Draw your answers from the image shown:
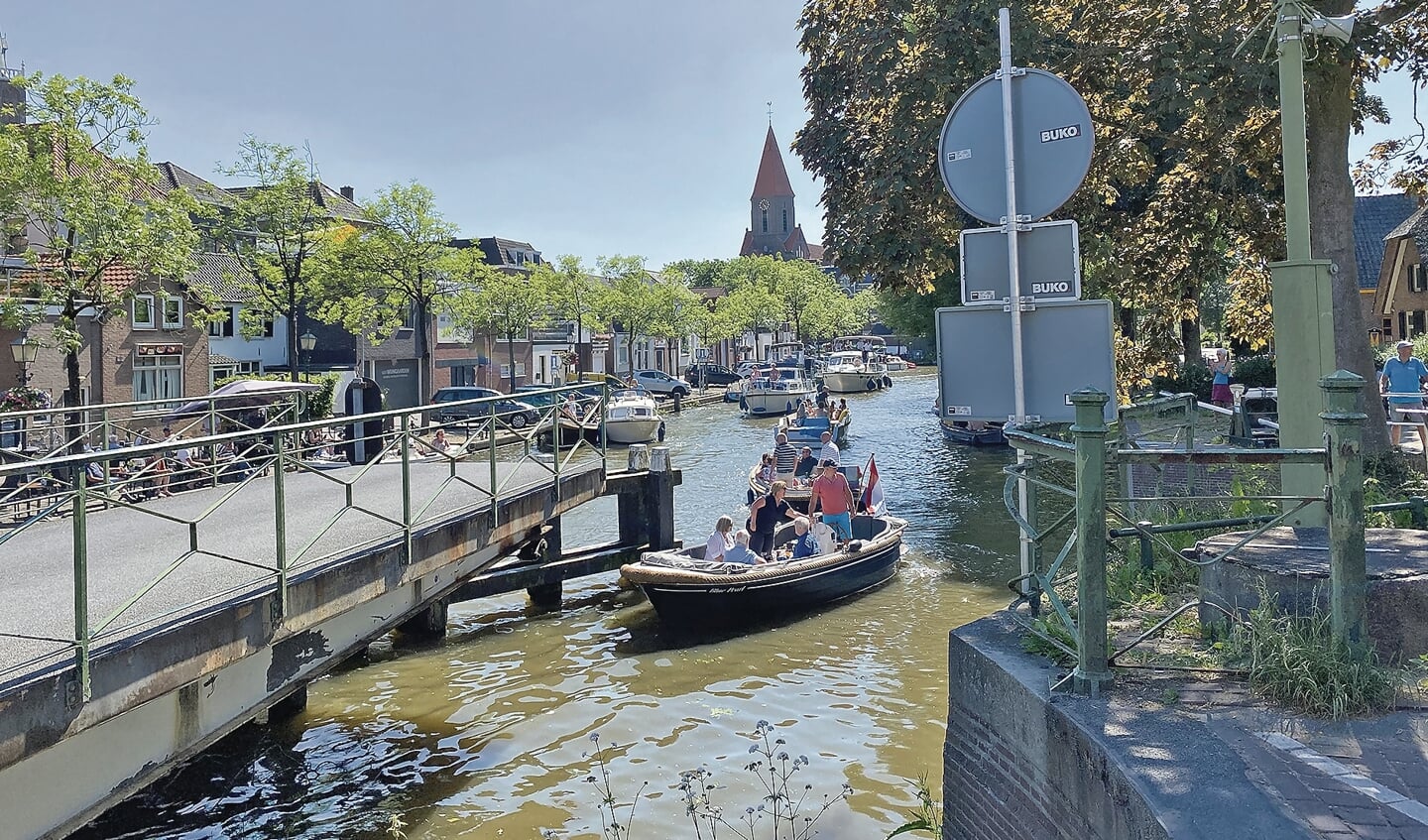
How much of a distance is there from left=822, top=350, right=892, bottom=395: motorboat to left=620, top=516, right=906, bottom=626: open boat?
52234 millimetres

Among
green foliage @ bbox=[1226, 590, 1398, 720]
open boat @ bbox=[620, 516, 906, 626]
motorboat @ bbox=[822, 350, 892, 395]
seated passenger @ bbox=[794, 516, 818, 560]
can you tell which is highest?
motorboat @ bbox=[822, 350, 892, 395]

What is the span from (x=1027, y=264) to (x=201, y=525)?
6.99 m

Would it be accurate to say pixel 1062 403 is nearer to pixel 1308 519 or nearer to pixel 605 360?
pixel 1308 519

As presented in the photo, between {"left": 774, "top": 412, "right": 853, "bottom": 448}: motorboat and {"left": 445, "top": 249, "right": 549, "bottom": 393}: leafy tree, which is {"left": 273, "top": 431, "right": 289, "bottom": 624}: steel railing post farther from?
{"left": 445, "top": 249, "right": 549, "bottom": 393}: leafy tree

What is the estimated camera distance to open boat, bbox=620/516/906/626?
1268 cm

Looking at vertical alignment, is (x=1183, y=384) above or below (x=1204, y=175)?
below

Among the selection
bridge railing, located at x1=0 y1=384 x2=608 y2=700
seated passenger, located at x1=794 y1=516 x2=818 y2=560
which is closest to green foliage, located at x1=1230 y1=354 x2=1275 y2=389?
seated passenger, located at x1=794 y1=516 x2=818 y2=560

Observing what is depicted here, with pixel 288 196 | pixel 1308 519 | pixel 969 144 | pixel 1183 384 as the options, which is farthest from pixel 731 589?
pixel 288 196

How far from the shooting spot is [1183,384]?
85.6 ft

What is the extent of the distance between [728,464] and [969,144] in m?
26.7

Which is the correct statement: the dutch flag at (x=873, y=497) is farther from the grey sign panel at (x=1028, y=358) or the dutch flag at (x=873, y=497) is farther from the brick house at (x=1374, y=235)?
the brick house at (x=1374, y=235)

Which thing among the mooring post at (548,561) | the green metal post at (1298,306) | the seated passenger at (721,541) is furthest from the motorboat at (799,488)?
the green metal post at (1298,306)

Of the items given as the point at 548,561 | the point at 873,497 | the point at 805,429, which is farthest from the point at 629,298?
the point at 548,561

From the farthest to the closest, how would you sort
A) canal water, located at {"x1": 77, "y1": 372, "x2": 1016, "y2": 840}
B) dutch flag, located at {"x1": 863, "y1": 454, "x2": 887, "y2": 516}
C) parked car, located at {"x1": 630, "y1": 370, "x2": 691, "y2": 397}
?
1. parked car, located at {"x1": 630, "y1": 370, "x2": 691, "y2": 397}
2. dutch flag, located at {"x1": 863, "y1": 454, "x2": 887, "y2": 516}
3. canal water, located at {"x1": 77, "y1": 372, "x2": 1016, "y2": 840}
